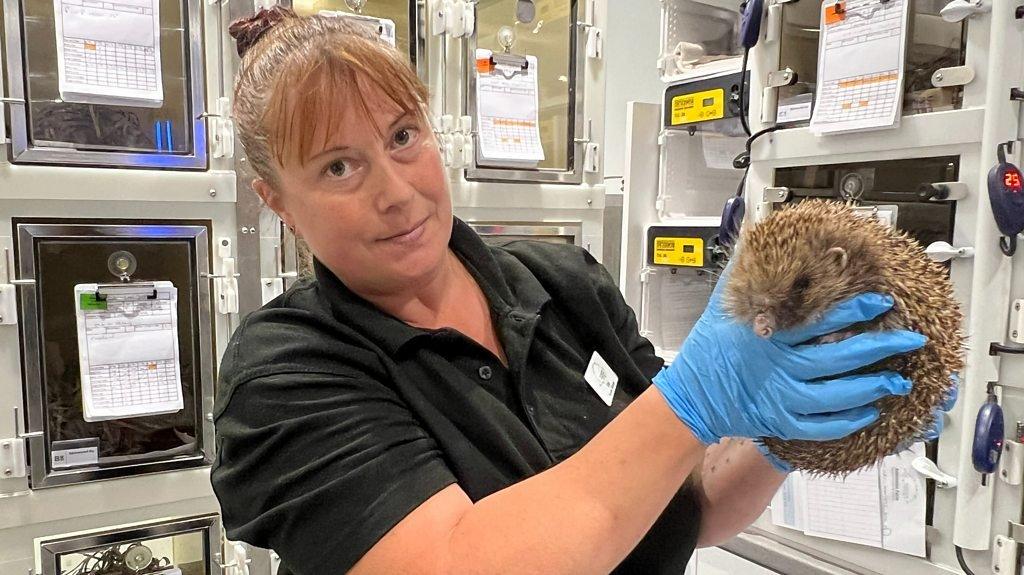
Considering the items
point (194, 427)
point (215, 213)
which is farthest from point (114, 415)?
point (215, 213)

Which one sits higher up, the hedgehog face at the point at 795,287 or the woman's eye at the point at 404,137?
the woman's eye at the point at 404,137

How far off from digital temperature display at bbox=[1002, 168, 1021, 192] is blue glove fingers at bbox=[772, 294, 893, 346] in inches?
36.1

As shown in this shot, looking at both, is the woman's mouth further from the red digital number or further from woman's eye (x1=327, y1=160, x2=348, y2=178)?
the red digital number

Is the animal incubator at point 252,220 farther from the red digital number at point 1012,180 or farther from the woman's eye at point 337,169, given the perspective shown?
the woman's eye at point 337,169

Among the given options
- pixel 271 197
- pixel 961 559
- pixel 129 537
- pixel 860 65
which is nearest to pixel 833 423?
pixel 271 197

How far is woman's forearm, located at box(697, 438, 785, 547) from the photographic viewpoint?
97 cm

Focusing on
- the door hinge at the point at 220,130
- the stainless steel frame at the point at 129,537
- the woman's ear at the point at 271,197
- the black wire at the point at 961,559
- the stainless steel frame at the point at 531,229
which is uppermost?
the door hinge at the point at 220,130

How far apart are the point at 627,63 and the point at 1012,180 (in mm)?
2614

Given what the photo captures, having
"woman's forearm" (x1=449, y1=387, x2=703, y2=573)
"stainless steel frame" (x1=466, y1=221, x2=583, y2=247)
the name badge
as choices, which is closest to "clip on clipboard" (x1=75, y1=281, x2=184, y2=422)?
"stainless steel frame" (x1=466, y1=221, x2=583, y2=247)

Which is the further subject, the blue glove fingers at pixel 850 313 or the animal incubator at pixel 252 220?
the animal incubator at pixel 252 220

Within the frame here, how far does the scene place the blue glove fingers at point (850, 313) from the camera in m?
0.66

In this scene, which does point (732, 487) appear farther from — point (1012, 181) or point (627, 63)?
point (627, 63)

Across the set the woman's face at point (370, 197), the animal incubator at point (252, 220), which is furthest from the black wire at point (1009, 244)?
the woman's face at point (370, 197)

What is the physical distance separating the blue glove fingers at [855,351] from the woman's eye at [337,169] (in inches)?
22.1
